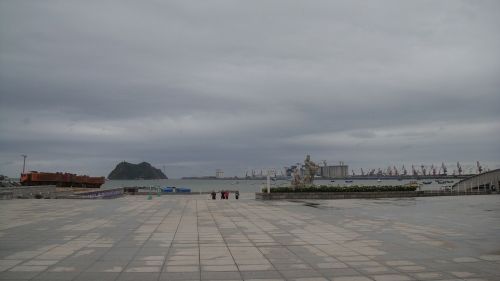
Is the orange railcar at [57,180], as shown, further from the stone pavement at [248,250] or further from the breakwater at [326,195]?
the stone pavement at [248,250]

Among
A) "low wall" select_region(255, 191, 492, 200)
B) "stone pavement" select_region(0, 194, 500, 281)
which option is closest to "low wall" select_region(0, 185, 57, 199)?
"low wall" select_region(255, 191, 492, 200)

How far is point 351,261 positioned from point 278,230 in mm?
5278

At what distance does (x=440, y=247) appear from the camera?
1052 cm

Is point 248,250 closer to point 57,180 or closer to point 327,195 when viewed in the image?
→ point 327,195

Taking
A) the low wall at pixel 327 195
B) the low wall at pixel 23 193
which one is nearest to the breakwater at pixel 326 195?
the low wall at pixel 327 195

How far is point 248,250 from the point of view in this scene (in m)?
10.1

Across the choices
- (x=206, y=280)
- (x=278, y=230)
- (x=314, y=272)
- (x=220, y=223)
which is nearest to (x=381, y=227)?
(x=278, y=230)

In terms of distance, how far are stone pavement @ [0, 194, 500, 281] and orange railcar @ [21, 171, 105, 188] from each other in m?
35.2

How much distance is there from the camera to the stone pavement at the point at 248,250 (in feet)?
25.4

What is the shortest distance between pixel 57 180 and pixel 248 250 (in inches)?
1944

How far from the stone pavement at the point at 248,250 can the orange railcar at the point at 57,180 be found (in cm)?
3520

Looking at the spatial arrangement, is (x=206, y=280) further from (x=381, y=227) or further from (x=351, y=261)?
(x=381, y=227)

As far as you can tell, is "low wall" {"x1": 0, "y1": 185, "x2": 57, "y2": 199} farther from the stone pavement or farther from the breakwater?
the stone pavement

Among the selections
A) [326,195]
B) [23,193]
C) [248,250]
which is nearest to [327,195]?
[326,195]
